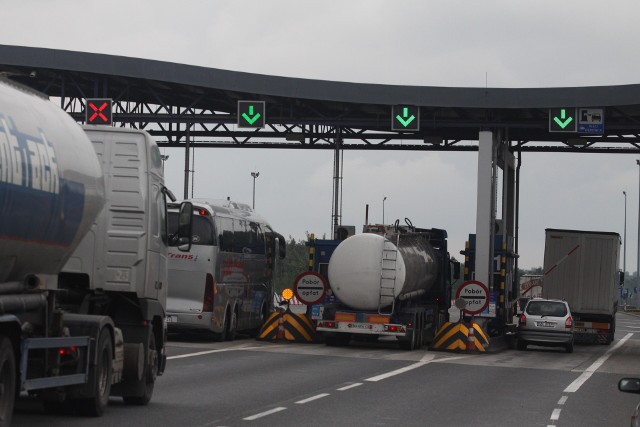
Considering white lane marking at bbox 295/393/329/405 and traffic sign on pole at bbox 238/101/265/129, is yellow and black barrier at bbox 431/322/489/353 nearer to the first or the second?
traffic sign on pole at bbox 238/101/265/129

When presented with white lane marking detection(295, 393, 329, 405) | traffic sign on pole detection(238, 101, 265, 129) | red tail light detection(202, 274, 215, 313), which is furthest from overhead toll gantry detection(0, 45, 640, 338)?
white lane marking detection(295, 393, 329, 405)

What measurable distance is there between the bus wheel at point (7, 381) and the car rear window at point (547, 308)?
26.1 metres

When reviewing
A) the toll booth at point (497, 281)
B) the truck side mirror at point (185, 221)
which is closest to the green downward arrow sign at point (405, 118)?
the toll booth at point (497, 281)

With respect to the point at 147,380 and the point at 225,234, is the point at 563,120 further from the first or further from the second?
the point at 147,380

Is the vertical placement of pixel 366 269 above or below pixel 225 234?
below

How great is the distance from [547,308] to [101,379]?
23802mm

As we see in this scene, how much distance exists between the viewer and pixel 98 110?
39281 millimetres

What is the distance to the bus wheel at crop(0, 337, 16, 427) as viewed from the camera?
1126 centimetres

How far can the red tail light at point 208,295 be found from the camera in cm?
3116

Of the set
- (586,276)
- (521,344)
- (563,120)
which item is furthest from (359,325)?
(563,120)

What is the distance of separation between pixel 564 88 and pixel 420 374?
18811mm

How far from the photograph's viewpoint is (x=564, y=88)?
40.4m

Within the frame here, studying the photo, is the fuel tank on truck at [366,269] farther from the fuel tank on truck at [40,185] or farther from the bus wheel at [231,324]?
the fuel tank on truck at [40,185]

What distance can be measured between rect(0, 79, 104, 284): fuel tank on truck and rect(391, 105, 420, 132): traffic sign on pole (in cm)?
2675
